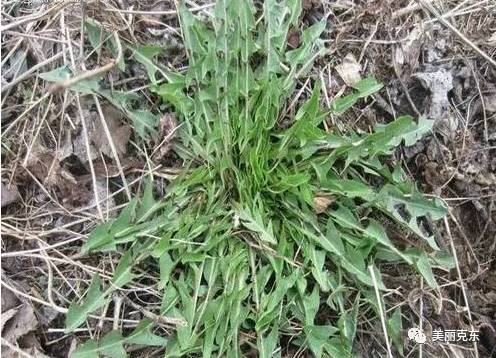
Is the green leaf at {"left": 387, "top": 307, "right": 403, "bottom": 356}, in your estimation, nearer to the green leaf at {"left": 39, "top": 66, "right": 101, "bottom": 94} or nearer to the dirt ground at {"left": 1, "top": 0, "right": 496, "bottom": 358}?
the dirt ground at {"left": 1, "top": 0, "right": 496, "bottom": 358}

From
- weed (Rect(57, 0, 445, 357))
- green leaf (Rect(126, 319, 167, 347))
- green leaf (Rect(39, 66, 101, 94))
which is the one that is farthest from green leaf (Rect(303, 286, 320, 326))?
green leaf (Rect(39, 66, 101, 94))

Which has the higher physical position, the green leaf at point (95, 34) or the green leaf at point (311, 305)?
the green leaf at point (95, 34)

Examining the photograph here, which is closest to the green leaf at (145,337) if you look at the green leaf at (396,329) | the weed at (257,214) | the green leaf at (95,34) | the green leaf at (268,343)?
the weed at (257,214)

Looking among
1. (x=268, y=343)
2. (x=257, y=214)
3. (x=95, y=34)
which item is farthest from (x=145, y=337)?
(x=95, y=34)

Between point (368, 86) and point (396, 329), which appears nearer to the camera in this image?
point (396, 329)

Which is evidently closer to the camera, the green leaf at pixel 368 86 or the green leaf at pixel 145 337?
the green leaf at pixel 145 337

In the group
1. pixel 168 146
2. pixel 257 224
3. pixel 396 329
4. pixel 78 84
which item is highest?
pixel 78 84

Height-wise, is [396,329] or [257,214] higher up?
[257,214]

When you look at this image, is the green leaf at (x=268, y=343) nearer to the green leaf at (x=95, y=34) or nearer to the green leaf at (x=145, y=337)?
the green leaf at (x=145, y=337)

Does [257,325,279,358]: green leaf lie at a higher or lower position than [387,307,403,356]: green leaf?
higher

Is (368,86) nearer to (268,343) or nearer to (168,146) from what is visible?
(168,146)
